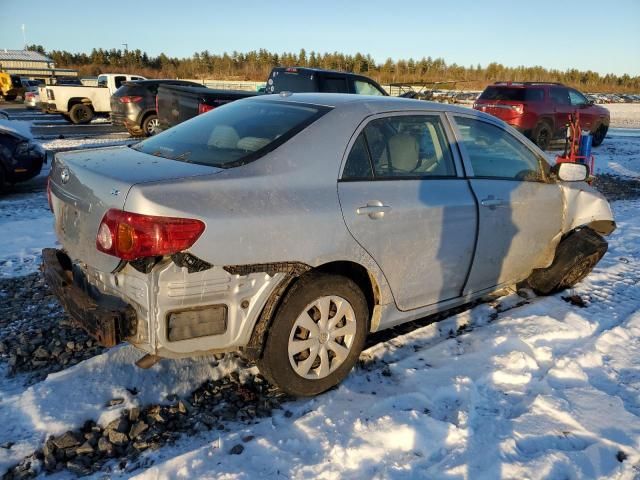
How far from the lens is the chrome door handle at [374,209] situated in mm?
2988

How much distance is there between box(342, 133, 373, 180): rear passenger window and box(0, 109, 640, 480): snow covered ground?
1.25m

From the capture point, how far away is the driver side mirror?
169 inches

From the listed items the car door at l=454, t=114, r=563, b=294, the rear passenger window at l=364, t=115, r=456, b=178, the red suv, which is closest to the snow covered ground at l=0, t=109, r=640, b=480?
the car door at l=454, t=114, r=563, b=294

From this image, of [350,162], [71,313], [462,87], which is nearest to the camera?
[71,313]

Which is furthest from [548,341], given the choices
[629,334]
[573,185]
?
[573,185]

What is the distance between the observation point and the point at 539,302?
4469 mm

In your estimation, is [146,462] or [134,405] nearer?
[146,462]

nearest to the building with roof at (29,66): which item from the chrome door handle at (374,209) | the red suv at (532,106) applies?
the red suv at (532,106)

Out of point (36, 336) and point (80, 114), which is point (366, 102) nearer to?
point (36, 336)

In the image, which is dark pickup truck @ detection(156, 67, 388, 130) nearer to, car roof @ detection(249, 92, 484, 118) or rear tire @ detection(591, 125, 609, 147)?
car roof @ detection(249, 92, 484, 118)

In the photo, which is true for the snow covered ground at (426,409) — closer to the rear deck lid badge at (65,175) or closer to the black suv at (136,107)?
the rear deck lid badge at (65,175)

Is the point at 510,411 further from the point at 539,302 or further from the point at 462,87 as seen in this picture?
the point at 462,87

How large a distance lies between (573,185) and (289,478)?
356cm

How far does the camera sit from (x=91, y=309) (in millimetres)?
2584
